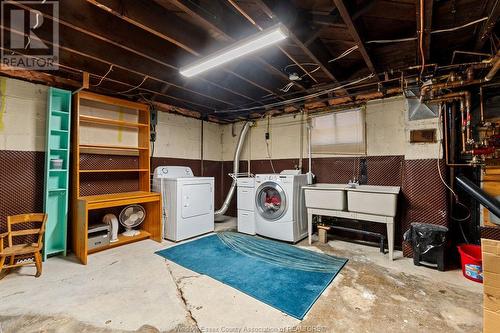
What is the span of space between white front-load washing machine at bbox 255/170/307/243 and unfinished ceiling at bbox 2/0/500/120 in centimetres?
154

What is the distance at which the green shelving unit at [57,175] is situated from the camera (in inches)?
121

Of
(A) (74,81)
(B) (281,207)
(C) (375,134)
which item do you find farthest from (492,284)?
(A) (74,81)

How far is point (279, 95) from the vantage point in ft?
12.7

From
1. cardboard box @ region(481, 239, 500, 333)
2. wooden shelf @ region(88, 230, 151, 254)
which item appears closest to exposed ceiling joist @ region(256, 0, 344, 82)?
cardboard box @ region(481, 239, 500, 333)

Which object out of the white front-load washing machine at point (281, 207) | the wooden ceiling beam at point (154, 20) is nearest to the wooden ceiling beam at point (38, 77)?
the wooden ceiling beam at point (154, 20)

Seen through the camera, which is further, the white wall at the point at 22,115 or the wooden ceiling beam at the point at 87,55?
the white wall at the point at 22,115

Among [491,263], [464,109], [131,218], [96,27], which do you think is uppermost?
[96,27]

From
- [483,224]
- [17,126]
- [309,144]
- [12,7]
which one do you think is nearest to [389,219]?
[483,224]

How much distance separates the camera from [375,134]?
3.72 metres

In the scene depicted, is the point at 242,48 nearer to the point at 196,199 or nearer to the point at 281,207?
the point at 281,207

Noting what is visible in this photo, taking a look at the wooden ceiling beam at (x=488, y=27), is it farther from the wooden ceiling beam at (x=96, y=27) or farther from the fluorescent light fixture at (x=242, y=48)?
the wooden ceiling beam at (x=96, y=27)

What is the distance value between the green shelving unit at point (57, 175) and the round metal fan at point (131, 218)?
0.76 meters

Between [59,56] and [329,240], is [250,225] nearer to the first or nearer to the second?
[329,240]

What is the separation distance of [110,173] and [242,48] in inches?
123
